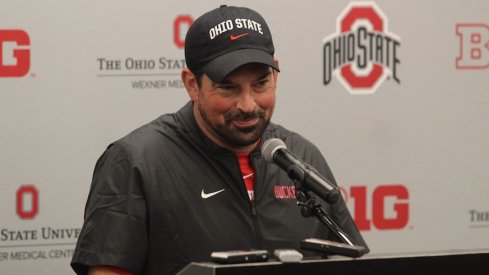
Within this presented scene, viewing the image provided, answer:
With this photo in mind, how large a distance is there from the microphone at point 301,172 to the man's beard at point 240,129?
0.38 feet

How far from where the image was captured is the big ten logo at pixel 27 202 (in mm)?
3180

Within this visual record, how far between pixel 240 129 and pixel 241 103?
2.6 inches

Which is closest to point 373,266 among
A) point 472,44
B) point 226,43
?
point 226,43

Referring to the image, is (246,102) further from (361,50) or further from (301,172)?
(361,50)

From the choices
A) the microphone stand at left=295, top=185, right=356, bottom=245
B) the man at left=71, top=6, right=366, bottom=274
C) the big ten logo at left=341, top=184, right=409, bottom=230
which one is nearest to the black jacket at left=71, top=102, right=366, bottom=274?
the man at left=71, top=6, right=366, bottom=274

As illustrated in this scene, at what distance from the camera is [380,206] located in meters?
3.58

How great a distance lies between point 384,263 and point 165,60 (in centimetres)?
192

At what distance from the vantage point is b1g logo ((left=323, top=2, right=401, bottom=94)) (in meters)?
3.53

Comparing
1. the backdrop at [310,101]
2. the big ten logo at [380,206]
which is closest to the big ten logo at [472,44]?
the backdrop at [310,101]

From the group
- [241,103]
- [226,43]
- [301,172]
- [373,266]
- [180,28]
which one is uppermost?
[180,28]

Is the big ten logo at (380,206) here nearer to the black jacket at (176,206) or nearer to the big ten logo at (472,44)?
the big ten logo at (472,44)

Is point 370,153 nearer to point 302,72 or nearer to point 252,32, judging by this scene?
point 302,72

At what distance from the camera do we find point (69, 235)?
3236mm

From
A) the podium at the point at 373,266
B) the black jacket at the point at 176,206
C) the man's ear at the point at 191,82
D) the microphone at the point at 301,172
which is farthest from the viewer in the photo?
the man's ear at the point at 191,82
